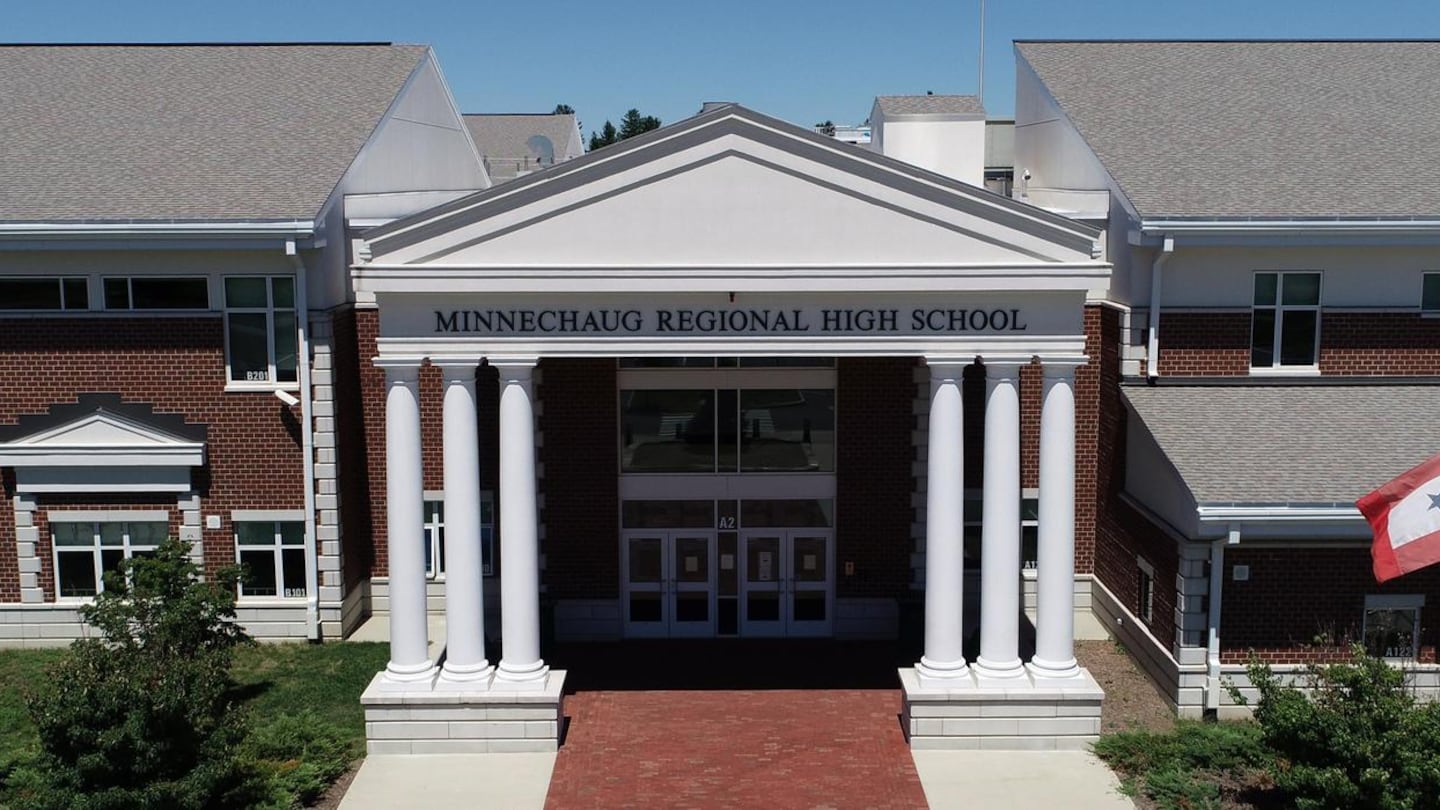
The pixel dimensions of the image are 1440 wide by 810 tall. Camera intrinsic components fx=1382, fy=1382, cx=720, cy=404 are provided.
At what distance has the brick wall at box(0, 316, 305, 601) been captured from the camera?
75.3 feet

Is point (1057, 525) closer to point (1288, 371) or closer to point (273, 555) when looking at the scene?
point (1288, 371)

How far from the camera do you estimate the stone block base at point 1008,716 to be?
1842 centimetres

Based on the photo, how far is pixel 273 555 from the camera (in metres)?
23.8

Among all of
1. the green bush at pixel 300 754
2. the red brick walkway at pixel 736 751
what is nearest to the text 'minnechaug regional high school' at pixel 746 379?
the green bush at pixel 300 754

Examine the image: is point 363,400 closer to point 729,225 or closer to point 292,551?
point 292,551

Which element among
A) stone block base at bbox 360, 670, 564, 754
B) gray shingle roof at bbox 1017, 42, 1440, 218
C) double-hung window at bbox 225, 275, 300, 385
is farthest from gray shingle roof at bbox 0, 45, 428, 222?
gray shingle roof at bbox 1017, 42, 1440, 218

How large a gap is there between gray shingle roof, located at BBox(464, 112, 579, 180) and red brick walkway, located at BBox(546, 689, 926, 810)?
31148 mm

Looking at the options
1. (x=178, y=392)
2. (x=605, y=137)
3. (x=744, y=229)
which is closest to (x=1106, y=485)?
(x=744, y=229)

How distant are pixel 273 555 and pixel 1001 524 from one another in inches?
498

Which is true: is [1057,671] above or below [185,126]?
below

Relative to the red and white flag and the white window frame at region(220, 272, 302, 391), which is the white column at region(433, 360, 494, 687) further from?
the red and white flag

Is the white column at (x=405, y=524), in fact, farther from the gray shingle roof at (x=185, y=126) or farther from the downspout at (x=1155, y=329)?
the downspout at (x=1155, y=329)

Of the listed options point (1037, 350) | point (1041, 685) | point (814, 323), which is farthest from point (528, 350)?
point (1041, 685)

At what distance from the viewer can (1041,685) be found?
18.6 metres
